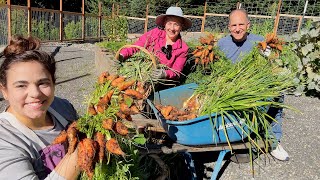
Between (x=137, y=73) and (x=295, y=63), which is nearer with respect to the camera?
(x=137, y=73)

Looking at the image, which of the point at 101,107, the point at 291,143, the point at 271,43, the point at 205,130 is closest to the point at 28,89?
the point at 101,107

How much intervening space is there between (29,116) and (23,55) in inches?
11.7

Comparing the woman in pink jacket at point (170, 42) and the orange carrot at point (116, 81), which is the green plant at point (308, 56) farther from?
the orange carrot at point (116, 81)

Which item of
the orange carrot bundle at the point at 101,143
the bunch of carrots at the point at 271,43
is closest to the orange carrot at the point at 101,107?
the orange carrot bundle at the point at 101,143

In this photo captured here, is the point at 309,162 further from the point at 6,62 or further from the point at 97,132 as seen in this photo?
the point at 6,62

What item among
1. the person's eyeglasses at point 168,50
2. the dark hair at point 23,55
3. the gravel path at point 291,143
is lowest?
the gravel path at point 291,143

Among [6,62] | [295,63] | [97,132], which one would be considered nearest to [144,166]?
[97,132]

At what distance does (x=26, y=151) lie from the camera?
4.40ft

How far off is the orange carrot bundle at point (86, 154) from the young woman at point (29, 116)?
0.04 m

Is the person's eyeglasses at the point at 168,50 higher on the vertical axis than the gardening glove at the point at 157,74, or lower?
higher

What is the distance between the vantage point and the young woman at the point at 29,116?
128cm

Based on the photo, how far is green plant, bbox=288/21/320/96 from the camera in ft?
18.7

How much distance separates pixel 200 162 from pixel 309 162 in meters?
→ 1.27

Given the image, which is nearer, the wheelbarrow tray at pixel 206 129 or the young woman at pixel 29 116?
the young woman at pixel 29 116
